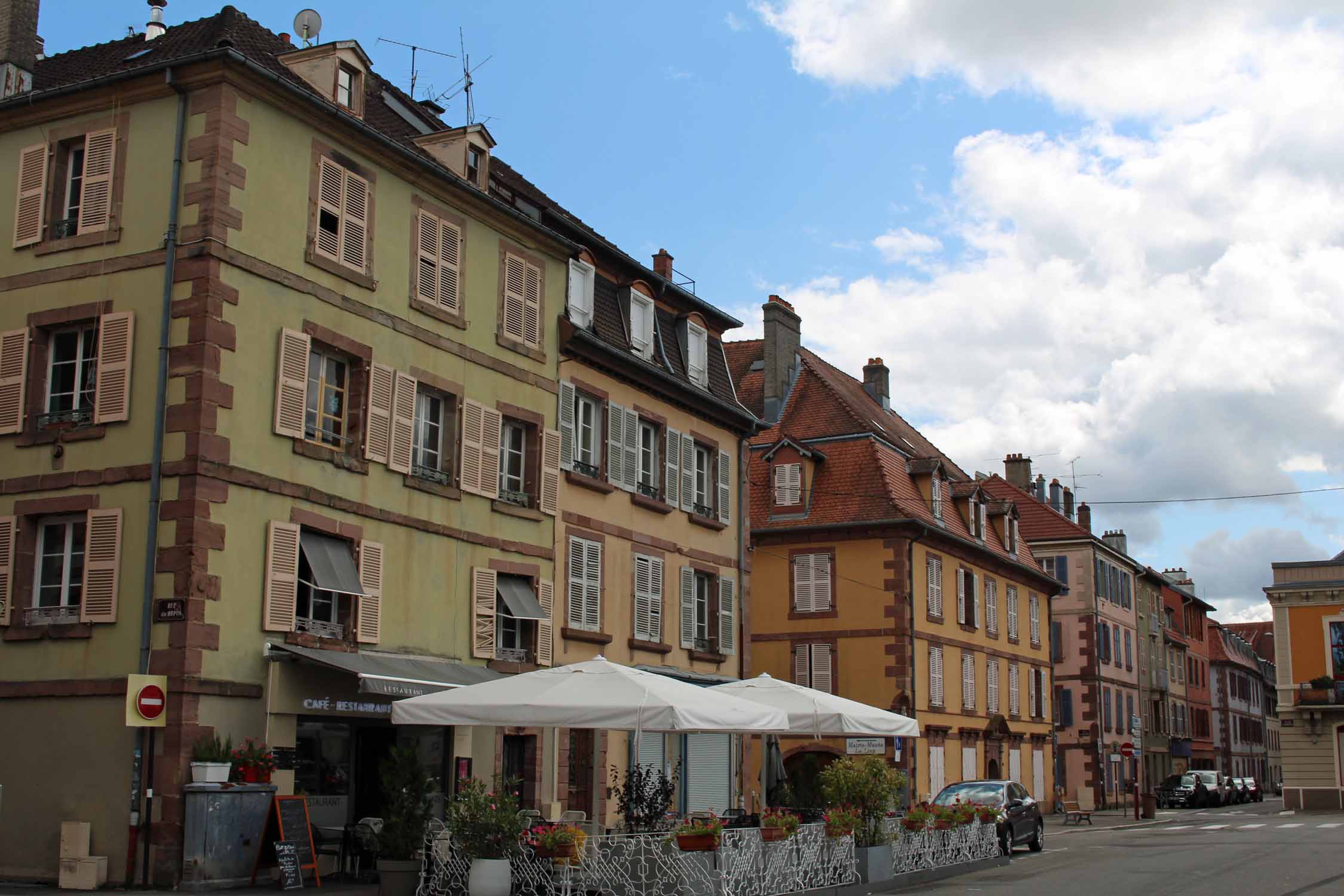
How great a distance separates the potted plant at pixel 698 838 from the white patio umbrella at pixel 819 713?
4.06 meters

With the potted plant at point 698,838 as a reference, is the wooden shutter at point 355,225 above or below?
above

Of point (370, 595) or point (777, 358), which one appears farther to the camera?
point (777, 358)

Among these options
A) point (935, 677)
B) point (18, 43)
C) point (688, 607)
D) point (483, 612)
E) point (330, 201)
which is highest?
point (18, 43)

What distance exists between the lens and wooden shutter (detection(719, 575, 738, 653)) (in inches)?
1172

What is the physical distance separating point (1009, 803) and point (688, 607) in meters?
7.06

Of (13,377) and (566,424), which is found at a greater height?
(566,424)

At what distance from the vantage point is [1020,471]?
63.2 metres

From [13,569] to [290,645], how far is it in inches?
142

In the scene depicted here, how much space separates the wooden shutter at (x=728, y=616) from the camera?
2978 centimetres

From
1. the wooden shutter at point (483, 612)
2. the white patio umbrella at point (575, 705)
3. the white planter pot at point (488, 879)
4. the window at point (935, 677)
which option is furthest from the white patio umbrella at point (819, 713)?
the window at point (935, 677)

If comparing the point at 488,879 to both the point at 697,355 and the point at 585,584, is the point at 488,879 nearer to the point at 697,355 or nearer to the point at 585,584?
the point at 585,584

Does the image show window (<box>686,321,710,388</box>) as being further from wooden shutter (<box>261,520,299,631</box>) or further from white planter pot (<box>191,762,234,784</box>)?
white planter pot (<box>191,762,234,784</box>)

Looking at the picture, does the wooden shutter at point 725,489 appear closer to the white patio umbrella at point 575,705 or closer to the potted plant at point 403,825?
the white patio umbrella at point 575,705

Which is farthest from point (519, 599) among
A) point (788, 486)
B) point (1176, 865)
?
point (788, 486)
